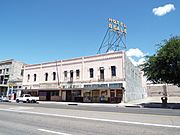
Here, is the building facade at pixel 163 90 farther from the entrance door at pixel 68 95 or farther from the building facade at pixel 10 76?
the building facade at pixel 10 76

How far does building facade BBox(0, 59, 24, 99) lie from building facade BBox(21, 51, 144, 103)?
19.9 ft

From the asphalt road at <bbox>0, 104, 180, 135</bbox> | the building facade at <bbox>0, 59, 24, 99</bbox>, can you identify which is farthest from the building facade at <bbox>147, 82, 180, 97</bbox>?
the asphalt road at <bbox>0, 104, 180, 135</bbox>

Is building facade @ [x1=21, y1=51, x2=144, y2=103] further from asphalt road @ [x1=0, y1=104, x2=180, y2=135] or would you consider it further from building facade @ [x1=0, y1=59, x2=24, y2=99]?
asphalt road @ [x1=0, y1=104, x2=180, y2=135]

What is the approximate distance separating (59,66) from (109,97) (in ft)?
42.6

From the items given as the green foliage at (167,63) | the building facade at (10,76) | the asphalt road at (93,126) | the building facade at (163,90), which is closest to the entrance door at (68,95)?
the building facade at (10,76)

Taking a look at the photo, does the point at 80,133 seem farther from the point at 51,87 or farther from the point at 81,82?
the point at 51,87

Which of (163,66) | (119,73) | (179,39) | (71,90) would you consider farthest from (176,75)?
(71,90)

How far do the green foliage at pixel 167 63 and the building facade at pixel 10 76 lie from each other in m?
34.4

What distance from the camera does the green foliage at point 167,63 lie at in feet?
81.5

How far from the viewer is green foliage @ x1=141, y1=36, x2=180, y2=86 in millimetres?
24828

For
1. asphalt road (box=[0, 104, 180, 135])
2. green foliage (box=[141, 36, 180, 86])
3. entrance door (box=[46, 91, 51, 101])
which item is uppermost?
green foliage (box=[141, 36, 180, 86])

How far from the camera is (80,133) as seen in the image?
748 cm

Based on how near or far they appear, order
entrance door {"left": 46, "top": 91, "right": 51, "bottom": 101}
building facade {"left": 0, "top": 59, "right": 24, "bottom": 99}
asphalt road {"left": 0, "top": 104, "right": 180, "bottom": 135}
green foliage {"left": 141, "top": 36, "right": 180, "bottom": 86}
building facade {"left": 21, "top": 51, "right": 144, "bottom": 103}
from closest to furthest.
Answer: asphalt road {"left": 0, "top": 104, "right": 180, "bottom": 135} → green foliage {"left": 141, "top": 36, "right": 180, "bottom": 86} → building facade {"left": 21, "top": 51, "right": 144, "bottom": 103} → entrance door {"left": 46, "top": 91, "right": 51, "bottom": 101} → building facade {"left": 0, "top": 59, "right": 24, "bottom": 99}

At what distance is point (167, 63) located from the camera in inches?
1001
